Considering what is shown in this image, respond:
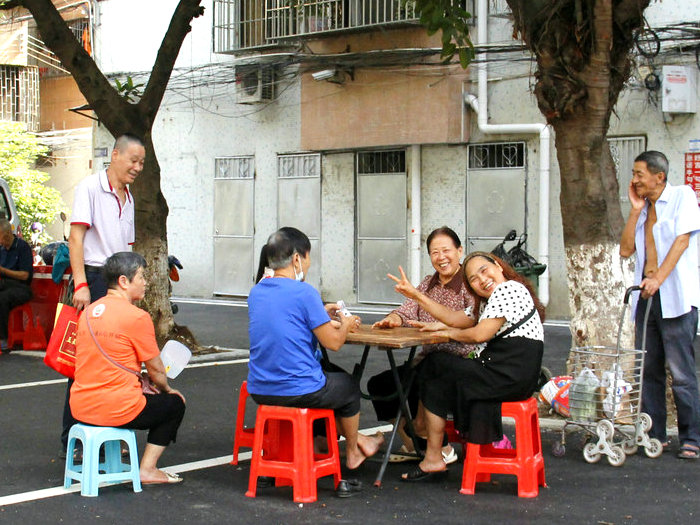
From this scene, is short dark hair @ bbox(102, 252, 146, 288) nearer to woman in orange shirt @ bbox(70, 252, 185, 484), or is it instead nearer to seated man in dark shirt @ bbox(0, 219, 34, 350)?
woman in orange shirt @ bbox(70, 252, 185, 484)

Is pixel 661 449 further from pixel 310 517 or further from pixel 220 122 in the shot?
pixel 220 122

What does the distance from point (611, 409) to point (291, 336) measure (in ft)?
7.31

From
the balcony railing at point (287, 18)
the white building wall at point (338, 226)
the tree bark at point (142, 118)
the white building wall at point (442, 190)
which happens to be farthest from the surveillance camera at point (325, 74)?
the tree bark at point (142, 118)

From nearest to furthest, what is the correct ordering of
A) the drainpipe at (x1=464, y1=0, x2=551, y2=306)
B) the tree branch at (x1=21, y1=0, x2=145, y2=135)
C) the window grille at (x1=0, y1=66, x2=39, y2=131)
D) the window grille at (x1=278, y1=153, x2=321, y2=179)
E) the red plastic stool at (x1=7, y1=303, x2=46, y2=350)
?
1. the tree branch at (x1=21, y1=0, x2=145, y2=135)
2. the red plastic stool at (x1=7, y1=303, x2=46, y2=350)
3. the drainpipe at (x1=464, y1=0, x2=551, y2=306)
4. the window grille at (x1=278, y1=153, x2=321, y2=179)
5. the window grille at (x1=0, y1=66, x2=39, y2=131)

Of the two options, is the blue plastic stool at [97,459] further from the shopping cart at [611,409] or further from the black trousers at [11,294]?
the black trousers at [11,294]

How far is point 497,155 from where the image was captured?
57.5 ft

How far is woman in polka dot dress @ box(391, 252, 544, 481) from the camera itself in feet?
19.3

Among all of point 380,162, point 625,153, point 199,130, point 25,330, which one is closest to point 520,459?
point 25,330

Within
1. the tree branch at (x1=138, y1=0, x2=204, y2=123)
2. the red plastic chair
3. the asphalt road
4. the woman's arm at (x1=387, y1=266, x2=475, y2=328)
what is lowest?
the asphalt road

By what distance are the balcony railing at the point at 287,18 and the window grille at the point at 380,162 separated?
230 centimetres

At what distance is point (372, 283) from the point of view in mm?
19297

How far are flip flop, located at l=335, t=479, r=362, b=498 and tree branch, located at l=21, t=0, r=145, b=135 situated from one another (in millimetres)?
6692

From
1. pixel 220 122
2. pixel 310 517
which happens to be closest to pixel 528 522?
pixel 310 517

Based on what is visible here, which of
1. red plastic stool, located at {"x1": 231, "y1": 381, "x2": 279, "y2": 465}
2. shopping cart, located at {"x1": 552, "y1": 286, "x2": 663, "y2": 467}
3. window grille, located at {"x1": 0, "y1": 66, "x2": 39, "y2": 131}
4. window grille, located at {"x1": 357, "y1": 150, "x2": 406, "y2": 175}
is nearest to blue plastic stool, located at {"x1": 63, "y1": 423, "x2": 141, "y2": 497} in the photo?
red plastic stool, located at {"x1": 231, "y1": 381, "x2": 279, "y2": 465}
